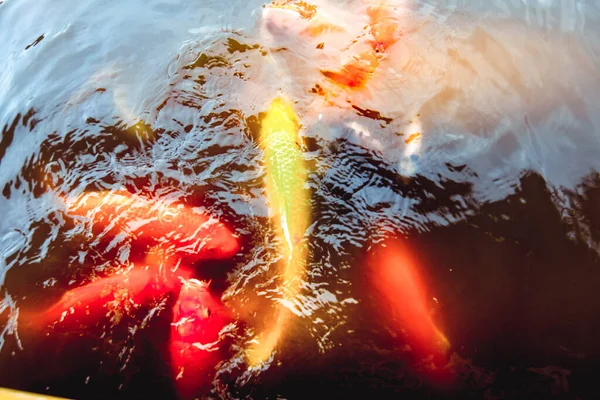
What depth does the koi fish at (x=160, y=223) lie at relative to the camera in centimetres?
274

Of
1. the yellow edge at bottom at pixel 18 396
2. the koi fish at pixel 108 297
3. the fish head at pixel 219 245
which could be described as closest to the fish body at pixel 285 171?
the fish head at pixel 219 245

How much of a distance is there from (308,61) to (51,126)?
228 centimetres

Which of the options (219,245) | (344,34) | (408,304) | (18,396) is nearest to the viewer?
(18,396)

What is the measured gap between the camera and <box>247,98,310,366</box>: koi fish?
8.14 feet

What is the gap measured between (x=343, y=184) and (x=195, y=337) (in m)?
1.40

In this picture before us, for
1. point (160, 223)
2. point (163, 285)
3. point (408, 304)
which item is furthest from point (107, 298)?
point (408, 304)

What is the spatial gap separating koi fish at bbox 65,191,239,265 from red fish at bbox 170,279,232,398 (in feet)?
0.89

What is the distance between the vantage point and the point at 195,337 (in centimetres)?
249

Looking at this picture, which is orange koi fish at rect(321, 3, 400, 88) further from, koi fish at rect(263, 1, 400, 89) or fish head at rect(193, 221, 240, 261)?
fish head at rect(193, 221, 240, 261)

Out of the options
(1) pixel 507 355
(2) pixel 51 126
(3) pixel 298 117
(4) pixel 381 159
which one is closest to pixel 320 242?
(4) pixel 381 159

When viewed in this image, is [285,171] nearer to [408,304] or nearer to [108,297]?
[408,304]

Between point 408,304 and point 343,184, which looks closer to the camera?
point 408,304

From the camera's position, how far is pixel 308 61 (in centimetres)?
348

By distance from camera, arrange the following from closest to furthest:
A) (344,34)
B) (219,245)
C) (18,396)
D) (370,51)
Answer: (18,396)
(219,245)
(370,51)
(344,34)
